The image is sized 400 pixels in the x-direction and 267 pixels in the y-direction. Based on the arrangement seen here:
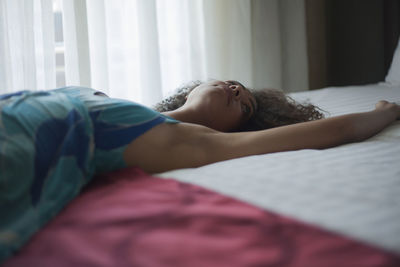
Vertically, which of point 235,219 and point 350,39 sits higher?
point 350,39

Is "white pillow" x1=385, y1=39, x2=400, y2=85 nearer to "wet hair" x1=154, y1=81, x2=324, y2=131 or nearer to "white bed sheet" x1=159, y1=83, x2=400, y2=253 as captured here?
"wet hair" x1=154, y1=81, x2=324, y2=131

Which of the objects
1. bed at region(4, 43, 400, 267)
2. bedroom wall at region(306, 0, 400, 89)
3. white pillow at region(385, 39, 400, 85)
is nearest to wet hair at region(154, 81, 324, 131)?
bed at region(4, 43, 400, 267)

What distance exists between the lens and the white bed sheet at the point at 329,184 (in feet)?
1.91

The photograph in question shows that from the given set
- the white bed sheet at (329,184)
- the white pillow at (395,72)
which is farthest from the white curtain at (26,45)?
the white pillow at (395,72)

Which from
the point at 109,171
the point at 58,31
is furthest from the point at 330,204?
the point at 58,31

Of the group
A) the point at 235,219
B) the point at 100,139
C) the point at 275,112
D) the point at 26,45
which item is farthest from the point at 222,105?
the point at 26,45

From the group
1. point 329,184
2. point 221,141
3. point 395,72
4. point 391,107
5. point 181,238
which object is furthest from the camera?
point 395,72

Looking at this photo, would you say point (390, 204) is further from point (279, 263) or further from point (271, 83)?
point (271, 83)

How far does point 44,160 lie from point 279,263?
46 centimetres

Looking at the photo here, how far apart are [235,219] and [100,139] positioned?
1.36 feet

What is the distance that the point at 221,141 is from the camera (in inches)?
42.1

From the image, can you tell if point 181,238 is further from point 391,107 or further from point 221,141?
point 391,107

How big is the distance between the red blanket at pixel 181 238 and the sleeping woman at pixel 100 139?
0.18 feet

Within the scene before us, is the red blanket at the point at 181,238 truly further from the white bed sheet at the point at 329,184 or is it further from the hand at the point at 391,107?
the hand at the point at 391,107
